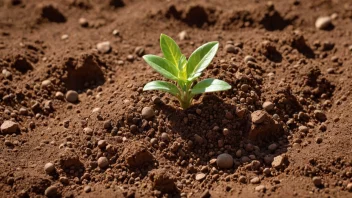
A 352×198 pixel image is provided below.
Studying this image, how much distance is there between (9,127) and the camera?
270cm

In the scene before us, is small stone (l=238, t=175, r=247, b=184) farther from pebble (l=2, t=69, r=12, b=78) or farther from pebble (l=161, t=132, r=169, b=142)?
pebble (l=2, t=69, r=12, b=78)

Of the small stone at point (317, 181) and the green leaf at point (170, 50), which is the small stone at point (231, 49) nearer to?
the green leaf at point (170, 50)

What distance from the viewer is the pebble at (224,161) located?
2480 mm

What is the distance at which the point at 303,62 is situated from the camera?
3.08 meters

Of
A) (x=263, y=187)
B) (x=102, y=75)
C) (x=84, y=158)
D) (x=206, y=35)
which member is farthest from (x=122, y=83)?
(x=263, y=187)

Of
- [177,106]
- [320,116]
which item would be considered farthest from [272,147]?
[177,106]

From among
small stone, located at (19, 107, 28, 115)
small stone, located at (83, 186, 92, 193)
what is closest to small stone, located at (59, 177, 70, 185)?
small stone, located at (83, 186, 92, 193)

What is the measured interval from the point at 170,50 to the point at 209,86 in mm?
329

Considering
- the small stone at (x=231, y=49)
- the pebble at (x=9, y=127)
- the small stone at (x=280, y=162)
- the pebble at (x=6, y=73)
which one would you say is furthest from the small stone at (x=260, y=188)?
the pebble at (x=6, y=73)

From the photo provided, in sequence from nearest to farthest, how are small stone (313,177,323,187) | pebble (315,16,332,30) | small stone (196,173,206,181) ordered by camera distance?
1. small stone (313,177,323,187)
2. small stone (196,173,206,181)
3. pebble (315,16,332,30)

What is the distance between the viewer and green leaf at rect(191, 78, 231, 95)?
247cm

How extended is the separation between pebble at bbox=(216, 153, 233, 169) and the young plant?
0.36 metres

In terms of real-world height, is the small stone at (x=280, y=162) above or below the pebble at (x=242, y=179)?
above

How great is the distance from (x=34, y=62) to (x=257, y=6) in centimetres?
164
